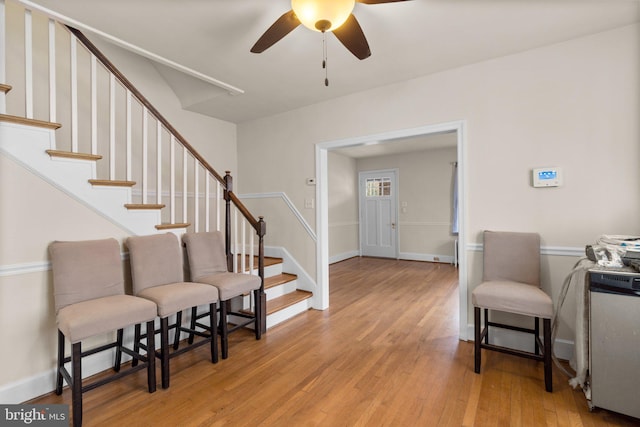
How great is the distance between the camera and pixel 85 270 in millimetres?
2035

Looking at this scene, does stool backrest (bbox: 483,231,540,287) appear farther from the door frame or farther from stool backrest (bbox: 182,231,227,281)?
stool backrest (bbox: 182,231,227,281)

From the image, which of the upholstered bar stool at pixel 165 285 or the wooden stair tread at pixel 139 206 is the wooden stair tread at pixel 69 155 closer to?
the wooden stair tread at pixel 139 206

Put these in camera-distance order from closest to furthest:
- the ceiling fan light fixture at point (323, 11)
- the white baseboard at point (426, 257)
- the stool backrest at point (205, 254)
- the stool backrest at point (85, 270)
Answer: the ceiling fan light fixture at point (323, 11) → the stool backrest at point (85, 270) → the stool backrest at point (205, 254) → the white baseboard at point (426, 257)

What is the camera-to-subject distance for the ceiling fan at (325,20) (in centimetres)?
155

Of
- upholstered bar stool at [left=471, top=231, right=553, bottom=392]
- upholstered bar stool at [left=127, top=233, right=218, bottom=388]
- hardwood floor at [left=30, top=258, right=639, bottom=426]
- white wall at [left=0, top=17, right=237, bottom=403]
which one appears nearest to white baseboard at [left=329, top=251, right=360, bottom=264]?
hardwood floor at [left=30, top=258, right=639, bottom=426]

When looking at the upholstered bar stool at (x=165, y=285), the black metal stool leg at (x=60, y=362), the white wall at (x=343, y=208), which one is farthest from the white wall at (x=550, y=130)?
the white wall at (x=343, y=208)

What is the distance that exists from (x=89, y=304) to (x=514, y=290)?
2943 mm

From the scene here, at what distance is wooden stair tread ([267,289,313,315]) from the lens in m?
3.33

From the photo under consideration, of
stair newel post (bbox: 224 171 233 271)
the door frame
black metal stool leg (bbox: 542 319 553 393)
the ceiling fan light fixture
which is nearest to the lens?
the ceiling fan light fixture

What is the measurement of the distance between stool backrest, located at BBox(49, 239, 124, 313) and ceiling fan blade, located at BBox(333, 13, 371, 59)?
7.10 feet

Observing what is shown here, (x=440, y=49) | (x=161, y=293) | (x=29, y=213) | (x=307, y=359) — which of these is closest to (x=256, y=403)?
(x=307, y=359)

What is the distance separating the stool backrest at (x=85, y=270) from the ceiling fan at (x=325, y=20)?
1.84 m

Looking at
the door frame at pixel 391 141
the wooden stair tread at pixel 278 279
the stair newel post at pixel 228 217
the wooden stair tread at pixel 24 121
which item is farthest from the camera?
the wooden stair tread at pixel 278 279

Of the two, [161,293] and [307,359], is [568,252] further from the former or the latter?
[161,293]
